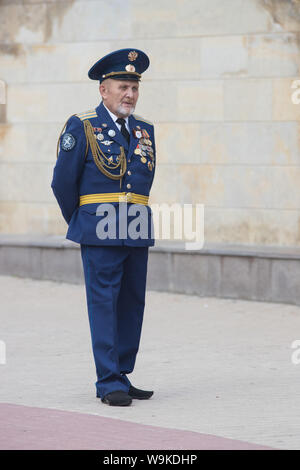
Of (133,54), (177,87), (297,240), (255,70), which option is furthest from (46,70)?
(133,54)

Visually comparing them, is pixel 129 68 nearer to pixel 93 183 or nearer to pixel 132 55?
pixel 132 55

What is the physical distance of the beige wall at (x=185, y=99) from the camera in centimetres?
1173

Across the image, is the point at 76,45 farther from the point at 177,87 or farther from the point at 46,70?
the point at 177,87

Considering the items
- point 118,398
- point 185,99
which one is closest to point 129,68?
point 118,398

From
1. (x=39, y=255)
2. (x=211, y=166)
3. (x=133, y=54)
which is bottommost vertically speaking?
(x=39, y=255)

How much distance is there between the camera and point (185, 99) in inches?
479

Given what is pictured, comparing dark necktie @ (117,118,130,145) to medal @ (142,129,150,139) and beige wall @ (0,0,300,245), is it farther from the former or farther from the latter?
beige wall @ (0,0,300,245)

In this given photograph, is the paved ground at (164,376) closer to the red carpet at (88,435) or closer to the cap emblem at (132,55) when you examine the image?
the red carpet at (88,435)

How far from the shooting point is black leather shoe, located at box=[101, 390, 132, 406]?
6418mm

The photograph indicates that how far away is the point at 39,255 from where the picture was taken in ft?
40.2

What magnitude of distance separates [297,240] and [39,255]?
2.73m

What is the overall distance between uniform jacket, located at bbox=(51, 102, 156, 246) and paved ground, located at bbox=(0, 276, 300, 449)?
956 mm

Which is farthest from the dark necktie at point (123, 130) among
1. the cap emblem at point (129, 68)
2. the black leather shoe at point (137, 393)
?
the black leather shoe at point (137, 393)

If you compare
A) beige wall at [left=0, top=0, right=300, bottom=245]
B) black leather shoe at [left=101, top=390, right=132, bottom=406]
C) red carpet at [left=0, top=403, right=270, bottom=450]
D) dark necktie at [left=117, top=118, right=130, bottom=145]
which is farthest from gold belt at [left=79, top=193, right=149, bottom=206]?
beige wall at [left=0, top=0, right=300, bottom=245]
